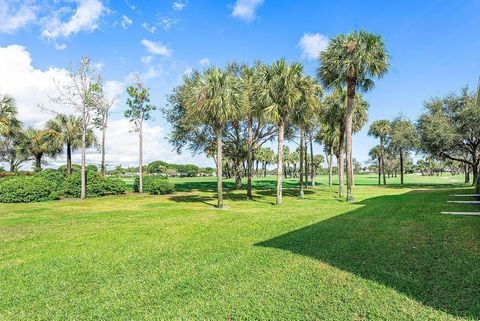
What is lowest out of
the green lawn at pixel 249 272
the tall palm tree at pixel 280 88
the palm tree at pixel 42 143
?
the green lawn at pixel 249 272

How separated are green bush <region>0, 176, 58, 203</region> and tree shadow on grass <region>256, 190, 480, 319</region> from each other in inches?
746

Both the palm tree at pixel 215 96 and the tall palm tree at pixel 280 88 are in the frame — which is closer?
the palm tree at pixel 215 96

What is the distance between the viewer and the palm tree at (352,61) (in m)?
16.3

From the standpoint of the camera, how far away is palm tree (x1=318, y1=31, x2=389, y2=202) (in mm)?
16344

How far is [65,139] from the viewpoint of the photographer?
26.0m

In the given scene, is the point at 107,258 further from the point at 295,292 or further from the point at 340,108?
the point at 340,108

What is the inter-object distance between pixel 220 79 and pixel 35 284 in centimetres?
1192

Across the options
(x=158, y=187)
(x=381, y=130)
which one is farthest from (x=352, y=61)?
(x=381, y=130)

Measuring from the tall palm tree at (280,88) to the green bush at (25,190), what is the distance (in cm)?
1655

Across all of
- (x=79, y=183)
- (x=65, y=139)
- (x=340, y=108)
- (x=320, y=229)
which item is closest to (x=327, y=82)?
(x=340, y=108)

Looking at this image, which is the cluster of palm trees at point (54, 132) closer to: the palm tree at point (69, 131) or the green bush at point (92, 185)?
the palm tree at point (69, 131)

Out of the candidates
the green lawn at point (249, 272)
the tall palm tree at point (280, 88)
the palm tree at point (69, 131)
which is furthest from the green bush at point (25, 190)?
the tall palm tree at point (280, 88)

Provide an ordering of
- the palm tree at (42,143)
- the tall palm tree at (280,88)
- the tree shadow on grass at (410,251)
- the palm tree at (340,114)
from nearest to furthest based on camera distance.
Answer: the tree shadow on grass at (410,251) < the tall palm tree at (280,88) < the palm tree at (340,114) < the palm tree at (42,143)

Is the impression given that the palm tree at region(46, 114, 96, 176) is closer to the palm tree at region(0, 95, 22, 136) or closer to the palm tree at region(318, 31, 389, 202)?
the palm tree at region(0, 95, 22, 136)
